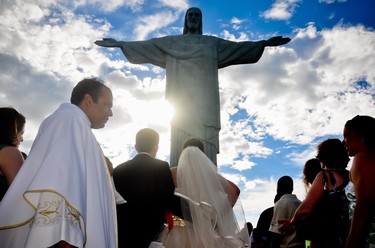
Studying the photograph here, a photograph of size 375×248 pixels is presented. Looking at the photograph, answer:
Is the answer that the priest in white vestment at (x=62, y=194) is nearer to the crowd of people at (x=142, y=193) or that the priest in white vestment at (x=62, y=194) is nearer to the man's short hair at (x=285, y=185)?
the crowd of people at (x=142, y=193)

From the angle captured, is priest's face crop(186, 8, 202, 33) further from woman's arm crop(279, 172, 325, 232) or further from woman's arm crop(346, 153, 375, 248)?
woman's arm crop(346, 153, 375, 248)

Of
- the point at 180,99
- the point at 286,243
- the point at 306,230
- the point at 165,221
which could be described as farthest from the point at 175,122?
the point at 306,230

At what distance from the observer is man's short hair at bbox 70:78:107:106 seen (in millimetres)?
2269

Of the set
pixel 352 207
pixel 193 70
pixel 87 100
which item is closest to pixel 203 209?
pixel 352 207

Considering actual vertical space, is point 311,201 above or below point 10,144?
below

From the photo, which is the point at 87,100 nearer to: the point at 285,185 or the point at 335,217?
the point at 335,217

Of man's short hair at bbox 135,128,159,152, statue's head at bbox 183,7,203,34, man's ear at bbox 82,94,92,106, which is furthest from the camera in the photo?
statue's head at bbox 183,7,203,34

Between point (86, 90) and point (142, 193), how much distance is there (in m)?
1.02

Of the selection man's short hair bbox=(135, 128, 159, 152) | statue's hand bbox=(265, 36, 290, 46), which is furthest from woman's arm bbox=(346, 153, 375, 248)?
statue's hand bbox=(265, 36, 290, 46)

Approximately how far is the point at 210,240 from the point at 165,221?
452mm

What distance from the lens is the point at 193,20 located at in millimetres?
8117

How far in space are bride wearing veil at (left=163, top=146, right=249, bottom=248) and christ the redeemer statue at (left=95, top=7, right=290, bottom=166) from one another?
309 cm

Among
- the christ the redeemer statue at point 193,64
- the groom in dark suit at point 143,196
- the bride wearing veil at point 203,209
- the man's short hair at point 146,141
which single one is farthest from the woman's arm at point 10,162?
the christ the redeemer statue at point 193,64

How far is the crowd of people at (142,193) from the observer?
5.82 feet
